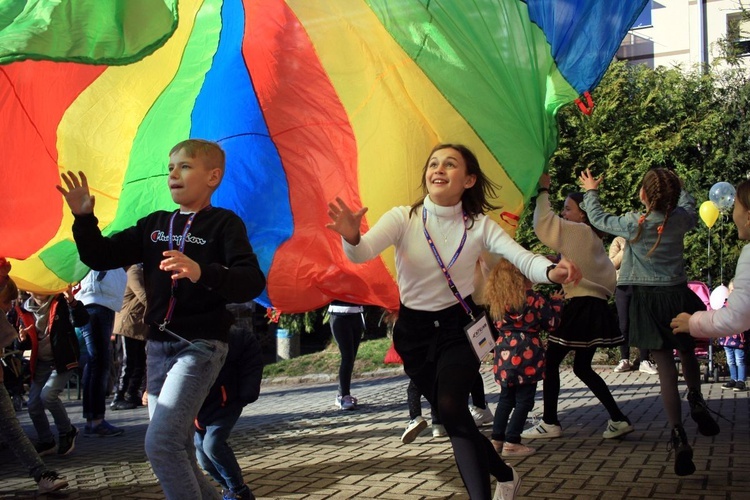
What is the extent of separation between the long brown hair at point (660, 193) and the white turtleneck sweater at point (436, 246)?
1924 mm

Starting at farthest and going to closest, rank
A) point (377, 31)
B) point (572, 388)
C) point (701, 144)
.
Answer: point (701, 144)
point (572, 388)
point (377, 31)

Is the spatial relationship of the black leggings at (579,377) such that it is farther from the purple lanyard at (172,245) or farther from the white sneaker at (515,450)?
the purple lanyard at (172,245)

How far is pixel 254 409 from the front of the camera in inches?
373

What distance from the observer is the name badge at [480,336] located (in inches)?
147

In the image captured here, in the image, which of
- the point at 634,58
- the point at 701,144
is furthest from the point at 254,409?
the point at 634,58

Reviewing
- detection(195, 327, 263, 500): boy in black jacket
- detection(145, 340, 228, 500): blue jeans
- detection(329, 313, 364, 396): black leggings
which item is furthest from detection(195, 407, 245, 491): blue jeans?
detection(329, 313, 364, 396): black leggings

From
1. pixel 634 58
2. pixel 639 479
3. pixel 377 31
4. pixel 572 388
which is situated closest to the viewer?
pixel 639 479

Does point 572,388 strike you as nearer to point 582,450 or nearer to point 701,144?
point 582,450

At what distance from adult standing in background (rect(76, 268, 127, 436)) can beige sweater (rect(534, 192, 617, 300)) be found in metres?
4.01

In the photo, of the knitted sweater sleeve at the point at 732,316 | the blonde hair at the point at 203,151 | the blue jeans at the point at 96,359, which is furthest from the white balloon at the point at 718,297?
the blonde hair at the point at 203,151

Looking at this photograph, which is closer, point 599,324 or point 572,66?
point 572,66

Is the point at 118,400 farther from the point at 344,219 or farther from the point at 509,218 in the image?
the point at 344,219

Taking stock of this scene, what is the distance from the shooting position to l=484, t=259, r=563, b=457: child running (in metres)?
5.64

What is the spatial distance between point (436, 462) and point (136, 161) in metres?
2.81
